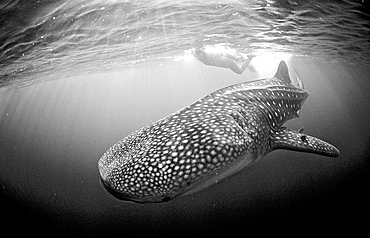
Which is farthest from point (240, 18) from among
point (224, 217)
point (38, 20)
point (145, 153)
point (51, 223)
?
point (51, 223)

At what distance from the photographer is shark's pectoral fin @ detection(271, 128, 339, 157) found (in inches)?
154

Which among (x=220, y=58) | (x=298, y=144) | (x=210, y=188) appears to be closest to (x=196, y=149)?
(x=298, y=144)

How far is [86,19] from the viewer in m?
A: 9.26

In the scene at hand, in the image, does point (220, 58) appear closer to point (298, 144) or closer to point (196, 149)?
point (298, 144)

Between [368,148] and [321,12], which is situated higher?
[321,12]

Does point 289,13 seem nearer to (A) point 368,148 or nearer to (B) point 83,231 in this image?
(B) point 83,231

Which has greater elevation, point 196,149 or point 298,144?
point 196,149

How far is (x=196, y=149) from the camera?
2.68 metres

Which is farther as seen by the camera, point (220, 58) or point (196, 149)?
point (220, 58)

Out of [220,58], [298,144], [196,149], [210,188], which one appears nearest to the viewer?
[196,149]

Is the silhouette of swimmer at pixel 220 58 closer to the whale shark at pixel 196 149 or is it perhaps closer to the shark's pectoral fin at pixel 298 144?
the shark's pectoral fin at pixel 298 144

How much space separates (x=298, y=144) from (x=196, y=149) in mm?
2314

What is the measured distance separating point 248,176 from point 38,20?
1399 cm

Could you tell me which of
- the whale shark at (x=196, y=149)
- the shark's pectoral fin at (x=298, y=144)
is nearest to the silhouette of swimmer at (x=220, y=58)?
the shark's pectoral fin at (x=298, y=144)
